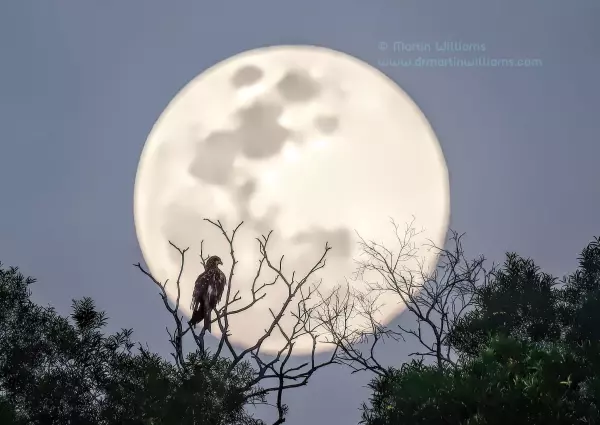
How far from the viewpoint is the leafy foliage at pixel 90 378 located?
35.6 ft

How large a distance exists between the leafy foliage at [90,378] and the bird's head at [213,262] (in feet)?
8.12

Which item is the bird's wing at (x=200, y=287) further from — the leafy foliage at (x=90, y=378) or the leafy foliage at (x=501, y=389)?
the leafy foliage at (x=501, y=389)

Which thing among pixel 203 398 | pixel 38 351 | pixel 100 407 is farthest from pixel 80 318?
pixel 203 398

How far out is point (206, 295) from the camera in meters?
13.0

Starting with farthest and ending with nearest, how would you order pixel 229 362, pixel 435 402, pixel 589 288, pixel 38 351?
pixel 589 288 → pixel 38 351 → pixel 229 362 → pixel 435 402

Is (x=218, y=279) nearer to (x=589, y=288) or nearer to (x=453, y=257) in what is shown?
(x=453, y=257)

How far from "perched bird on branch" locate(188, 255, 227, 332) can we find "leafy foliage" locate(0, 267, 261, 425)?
102cm

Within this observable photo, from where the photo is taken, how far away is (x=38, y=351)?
15.9 metres

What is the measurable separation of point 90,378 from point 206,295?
4537 mm

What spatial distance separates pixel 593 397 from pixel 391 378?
5712 mm

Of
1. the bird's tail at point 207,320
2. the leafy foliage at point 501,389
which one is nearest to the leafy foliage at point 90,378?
the bird's tail at point 207,320

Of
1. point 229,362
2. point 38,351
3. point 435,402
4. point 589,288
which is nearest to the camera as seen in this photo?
point 435,402

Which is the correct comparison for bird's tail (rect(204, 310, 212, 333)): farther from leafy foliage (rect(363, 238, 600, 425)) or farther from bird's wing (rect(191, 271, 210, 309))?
leafy foliage (rect(363, 238, 600, 425))

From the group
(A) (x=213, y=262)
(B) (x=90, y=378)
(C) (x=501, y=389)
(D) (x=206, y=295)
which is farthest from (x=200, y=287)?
(C) (x=501, y=389)
